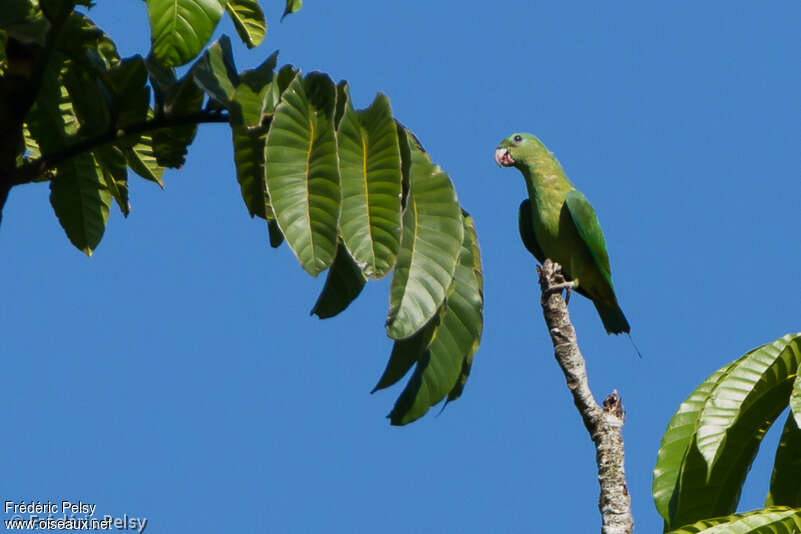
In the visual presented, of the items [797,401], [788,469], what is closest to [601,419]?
[788,469]

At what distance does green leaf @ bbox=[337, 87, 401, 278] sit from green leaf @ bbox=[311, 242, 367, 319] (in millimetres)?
84

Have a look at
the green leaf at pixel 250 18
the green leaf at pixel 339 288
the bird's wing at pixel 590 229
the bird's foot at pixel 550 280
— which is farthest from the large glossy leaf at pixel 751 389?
the bird's wing at pixel 590 229

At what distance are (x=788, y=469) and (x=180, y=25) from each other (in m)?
2.17

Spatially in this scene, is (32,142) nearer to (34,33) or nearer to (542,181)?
(34,33)

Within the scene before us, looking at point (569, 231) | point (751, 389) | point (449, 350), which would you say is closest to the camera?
point (449, 350)

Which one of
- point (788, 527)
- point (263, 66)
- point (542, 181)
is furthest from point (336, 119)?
point (542, 181)

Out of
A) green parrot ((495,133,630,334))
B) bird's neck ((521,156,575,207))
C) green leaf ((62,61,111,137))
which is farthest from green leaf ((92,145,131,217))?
bird's neck ((521,156,575,207))

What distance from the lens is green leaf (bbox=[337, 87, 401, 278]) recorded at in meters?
1.93

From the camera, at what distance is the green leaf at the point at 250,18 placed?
2.68 metres

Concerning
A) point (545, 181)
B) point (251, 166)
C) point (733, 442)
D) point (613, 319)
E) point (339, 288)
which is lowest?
point (733, 442)

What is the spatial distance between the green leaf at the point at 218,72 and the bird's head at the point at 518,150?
4.43m

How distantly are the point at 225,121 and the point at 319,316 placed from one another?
51cm

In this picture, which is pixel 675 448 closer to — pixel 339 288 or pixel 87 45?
pixel 339 288

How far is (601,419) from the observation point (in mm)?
3070
